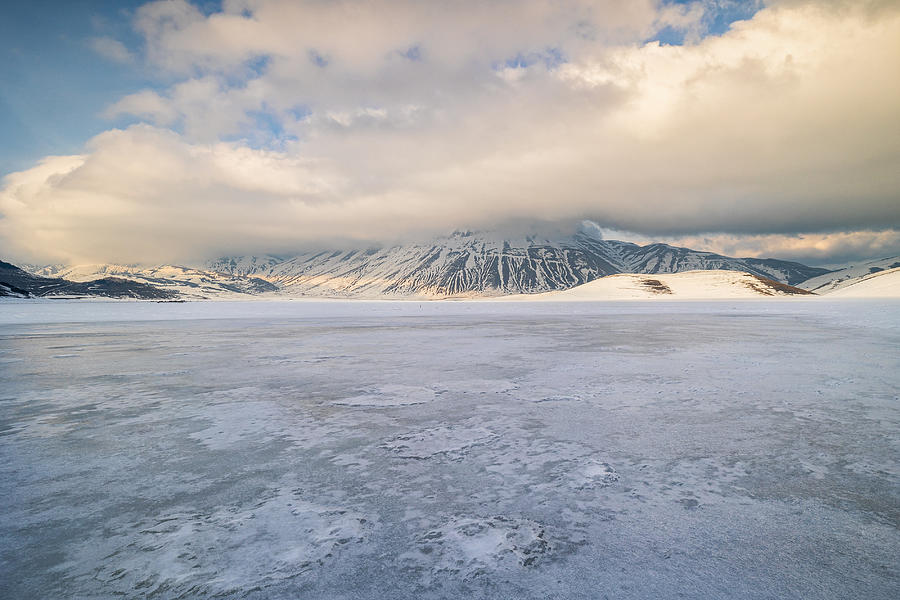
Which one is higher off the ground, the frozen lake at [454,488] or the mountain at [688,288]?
the mountain at [688,288]

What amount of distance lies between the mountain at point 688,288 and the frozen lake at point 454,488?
99491 mm

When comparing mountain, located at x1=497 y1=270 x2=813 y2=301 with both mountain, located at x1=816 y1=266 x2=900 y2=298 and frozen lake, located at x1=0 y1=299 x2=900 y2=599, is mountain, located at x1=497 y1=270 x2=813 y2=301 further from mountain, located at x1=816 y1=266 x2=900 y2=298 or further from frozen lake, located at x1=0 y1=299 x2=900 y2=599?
frozen lake, located at x1=0 y1=299 x2=900 y2=599

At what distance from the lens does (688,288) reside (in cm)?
10756

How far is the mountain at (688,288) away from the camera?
327ft

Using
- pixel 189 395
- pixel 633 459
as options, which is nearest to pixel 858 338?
pixel 633 459

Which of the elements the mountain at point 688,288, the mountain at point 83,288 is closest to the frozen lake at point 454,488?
the mountain at point 688,288

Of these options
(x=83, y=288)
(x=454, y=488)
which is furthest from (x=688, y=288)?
(x=83, y=288)

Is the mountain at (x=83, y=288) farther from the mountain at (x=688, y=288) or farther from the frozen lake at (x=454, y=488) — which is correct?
the frozen lake at (x=454, y=488)

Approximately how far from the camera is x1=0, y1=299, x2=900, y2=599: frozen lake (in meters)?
3.00

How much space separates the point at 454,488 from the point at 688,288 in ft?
387

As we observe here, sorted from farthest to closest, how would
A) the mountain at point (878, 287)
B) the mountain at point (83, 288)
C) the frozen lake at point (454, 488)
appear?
the mountain at point (83, 288) → the mountain at point (878, 287) → the frozen lake at point (454, 488)

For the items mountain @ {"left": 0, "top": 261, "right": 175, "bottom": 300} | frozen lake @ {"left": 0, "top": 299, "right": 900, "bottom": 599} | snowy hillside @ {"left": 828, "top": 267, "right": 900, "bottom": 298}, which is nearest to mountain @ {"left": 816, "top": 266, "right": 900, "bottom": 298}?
snowy hillside @ {"left": 828, "top": 267, "right": 900, "bottom": 298}

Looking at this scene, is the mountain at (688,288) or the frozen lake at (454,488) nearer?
the frozen lake at (454,488)

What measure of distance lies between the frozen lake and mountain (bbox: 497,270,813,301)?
3917 inches
